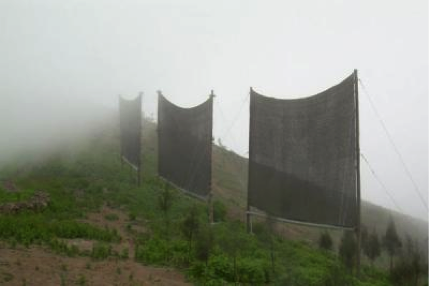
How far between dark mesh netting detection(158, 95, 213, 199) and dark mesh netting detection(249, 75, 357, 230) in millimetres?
1875

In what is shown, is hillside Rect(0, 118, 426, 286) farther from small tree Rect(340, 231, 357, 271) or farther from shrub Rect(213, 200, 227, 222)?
small tree Rect(340, 231, 357, 271)

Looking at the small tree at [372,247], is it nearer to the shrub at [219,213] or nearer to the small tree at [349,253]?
the small tree at [349,253]

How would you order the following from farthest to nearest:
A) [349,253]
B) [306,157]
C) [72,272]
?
[306,157], [349,253], [72,272]

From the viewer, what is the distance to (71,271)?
30.0ft

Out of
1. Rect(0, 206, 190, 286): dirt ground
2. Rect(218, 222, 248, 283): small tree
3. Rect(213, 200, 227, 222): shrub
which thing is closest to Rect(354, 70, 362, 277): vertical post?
Rect(218, 222, 248, 283): small tree

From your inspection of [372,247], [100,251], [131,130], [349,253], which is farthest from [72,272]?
[131,130]

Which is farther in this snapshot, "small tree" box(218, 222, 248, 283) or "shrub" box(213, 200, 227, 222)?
"shrub" box(213, 200, 227, 222)

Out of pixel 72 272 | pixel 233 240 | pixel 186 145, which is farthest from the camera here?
pixel 186 145

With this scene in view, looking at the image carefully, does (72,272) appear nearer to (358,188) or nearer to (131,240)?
(131,240)

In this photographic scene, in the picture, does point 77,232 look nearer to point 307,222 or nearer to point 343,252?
point 307,222

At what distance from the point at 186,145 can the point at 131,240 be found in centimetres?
528

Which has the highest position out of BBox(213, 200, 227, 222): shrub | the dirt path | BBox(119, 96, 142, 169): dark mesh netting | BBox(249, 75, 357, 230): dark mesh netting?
BBox(119, 96, 142, 169): dark mesh netting

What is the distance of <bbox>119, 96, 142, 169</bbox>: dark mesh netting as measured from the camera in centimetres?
2161

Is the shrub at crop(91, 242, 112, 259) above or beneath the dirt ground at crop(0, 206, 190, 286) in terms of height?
above
